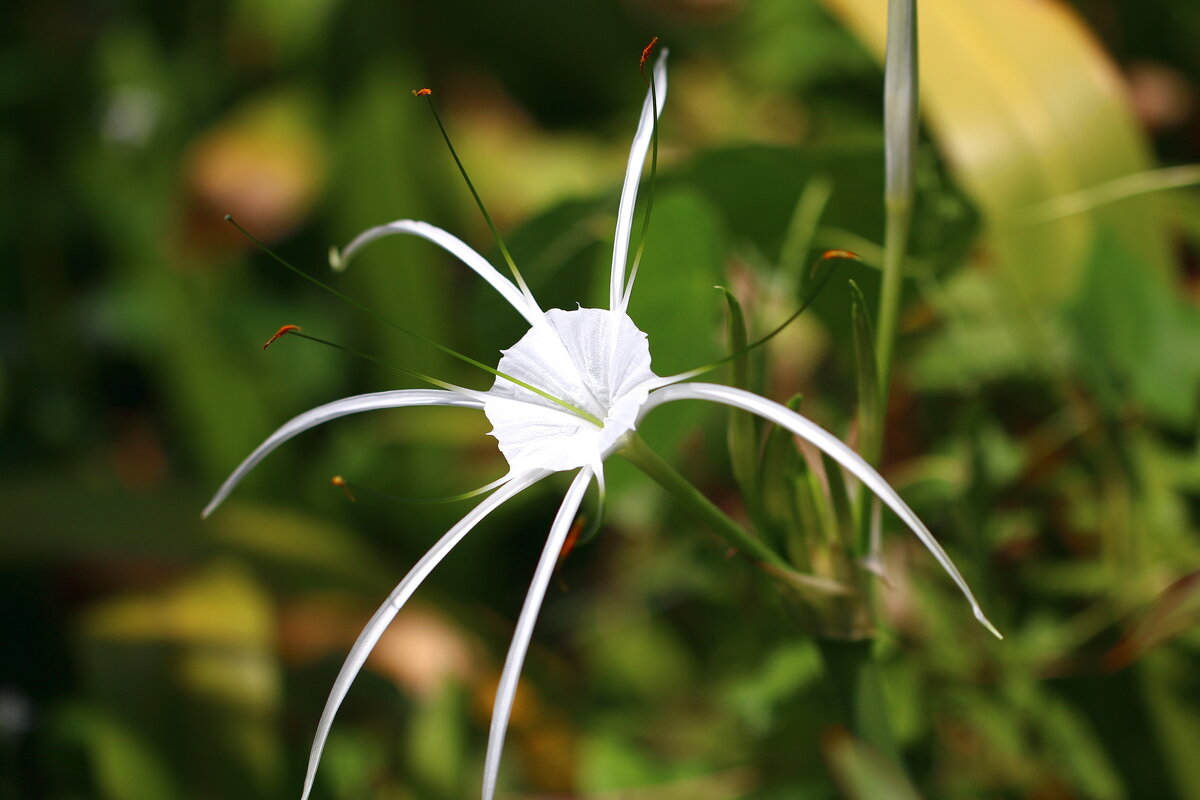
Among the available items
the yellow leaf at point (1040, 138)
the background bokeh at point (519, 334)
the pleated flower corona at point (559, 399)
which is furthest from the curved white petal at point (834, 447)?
the yellow leaf at point (1040, 138)

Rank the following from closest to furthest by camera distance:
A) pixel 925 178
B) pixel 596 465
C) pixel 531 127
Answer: pixel 596 465, pixel 925 178, pixel 531 127

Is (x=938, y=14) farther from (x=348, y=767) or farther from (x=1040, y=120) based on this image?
(x=348, y=767)

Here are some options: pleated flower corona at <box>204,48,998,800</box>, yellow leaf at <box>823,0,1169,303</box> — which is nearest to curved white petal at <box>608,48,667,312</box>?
pleated flower corona at <box>204,48,998,800</box>

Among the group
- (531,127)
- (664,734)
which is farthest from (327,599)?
(531,127)

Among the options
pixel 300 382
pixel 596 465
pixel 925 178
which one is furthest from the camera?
pixel 300 382

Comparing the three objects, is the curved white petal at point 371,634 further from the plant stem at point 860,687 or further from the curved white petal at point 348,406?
the plant stem at point 860,687

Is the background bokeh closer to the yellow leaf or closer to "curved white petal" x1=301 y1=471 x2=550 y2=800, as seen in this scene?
the yellow leaf
